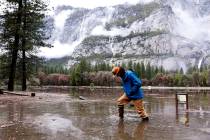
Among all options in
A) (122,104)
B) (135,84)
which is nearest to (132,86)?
(135,84)

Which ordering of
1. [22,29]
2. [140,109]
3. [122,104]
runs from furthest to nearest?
[22,29], [122,104], [140,109]

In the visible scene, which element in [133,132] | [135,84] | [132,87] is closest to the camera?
[133,132]

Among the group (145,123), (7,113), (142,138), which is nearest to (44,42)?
(7,113)

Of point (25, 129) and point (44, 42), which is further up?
point (44, 42)

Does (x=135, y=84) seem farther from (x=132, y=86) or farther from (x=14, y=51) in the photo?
(x=14, y=51)

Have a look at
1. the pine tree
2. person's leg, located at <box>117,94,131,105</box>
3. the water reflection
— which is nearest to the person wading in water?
person's leg, located at <box>117,94,131,105</box>

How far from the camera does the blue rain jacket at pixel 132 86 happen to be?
14766 millimetres

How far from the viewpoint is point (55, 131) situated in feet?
37.7

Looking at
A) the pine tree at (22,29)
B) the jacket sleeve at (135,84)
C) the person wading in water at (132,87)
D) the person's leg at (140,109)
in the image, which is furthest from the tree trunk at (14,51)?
the person's leg at (140,109)

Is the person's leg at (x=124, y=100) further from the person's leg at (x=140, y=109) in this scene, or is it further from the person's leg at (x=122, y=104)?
the person's leg at (x=140, y=109)

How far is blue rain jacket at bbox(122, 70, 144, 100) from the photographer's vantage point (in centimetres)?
1477

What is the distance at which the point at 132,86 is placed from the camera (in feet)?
49.0

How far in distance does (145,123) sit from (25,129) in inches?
161

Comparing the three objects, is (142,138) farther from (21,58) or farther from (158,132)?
(21,58)
